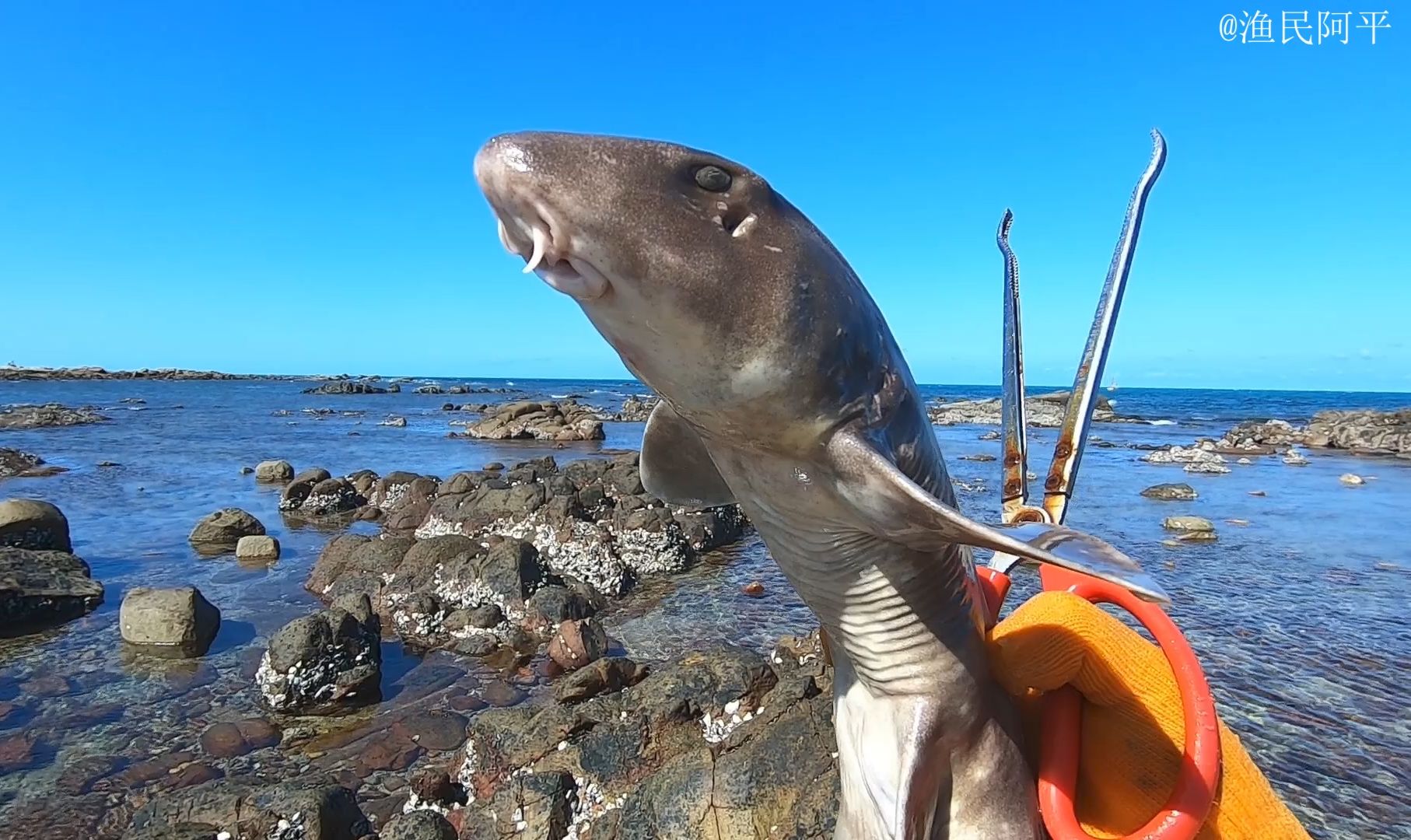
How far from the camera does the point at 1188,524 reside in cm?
1475

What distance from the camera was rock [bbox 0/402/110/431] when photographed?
1714 inches

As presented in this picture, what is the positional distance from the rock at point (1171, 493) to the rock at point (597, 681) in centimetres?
1631

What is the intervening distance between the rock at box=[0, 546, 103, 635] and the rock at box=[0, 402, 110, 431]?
39.6 meters

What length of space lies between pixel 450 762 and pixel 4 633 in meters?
7.85

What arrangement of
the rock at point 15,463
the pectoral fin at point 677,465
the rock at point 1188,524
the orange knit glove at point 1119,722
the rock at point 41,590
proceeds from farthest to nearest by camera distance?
the rock at point 15,463
the rock at point 1188,524
the rock at point 41,590
the pectoral fin at point 677,465
the orange knit glove at point 1119,722

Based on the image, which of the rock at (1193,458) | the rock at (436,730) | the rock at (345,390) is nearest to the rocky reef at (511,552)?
the rock at (436,730)

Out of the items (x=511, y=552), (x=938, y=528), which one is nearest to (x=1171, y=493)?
(x=511, y=552)

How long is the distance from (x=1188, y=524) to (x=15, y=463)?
1285 inches

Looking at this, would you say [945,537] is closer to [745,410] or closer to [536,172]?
[745,410]

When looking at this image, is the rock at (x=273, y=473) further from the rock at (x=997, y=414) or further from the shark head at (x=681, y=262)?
the rock at (x=997, y=414)

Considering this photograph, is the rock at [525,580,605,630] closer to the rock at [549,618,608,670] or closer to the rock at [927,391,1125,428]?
the rock at [549,618,608,670]

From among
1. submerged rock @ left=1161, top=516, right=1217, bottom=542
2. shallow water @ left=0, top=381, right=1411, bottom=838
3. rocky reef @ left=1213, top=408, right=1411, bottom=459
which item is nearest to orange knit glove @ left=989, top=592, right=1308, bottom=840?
shallow water @ left=0, top=381, right=1411, bottom=838

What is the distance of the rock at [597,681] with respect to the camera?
6.50 meters

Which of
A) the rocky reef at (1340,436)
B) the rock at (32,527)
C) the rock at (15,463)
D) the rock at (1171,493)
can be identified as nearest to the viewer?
the rock at (32,527)
